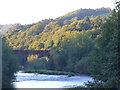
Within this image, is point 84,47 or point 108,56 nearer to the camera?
point 108,56

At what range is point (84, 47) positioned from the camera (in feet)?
185

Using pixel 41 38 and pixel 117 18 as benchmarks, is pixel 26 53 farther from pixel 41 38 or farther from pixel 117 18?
pixel 117 18

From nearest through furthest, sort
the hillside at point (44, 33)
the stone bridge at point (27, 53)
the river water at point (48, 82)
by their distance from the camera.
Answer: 1. the river water at point (48, 82)
2. the stone bridge at point (27, 53)
3. the hillside at point (44, 33)

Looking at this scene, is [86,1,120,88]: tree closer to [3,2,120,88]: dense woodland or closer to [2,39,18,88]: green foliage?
[3,2,120,88]: dense woodland

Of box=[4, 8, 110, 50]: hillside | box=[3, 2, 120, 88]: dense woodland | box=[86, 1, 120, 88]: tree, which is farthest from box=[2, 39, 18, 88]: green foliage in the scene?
box=[4, 8, 110, 50]: hillside

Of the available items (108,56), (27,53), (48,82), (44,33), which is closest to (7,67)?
(48,82)

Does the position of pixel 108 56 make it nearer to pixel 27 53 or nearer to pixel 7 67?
pixel 7 67

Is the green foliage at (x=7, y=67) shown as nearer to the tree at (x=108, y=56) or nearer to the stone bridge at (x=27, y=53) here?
the tree at (x=108, y=56)

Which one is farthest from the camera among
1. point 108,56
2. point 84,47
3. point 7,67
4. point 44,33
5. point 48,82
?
point 44,33

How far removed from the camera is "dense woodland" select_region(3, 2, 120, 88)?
1795 centimetres

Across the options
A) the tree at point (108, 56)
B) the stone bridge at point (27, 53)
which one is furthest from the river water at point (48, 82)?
the stone bridge at point (27, 53)

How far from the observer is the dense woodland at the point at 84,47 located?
707 inches

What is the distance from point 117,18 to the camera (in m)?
18.7

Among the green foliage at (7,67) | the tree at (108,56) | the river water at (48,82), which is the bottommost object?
the river water at (48,82)
